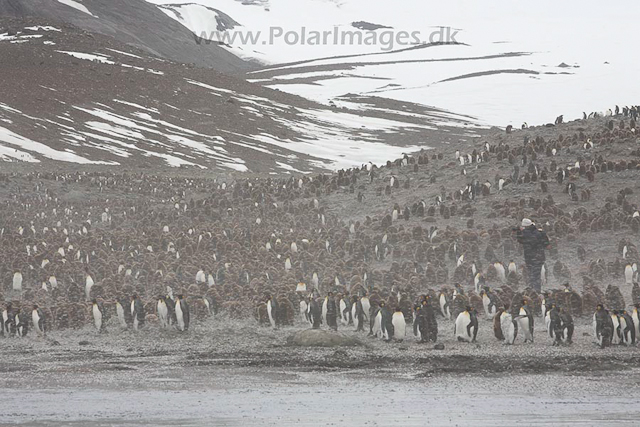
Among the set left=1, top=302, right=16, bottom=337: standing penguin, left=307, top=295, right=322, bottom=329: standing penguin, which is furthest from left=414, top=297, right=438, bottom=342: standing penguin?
left=1, top=302, right=16, bottom=337: standing penguin

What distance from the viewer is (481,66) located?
133 m

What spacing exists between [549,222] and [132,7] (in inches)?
5557

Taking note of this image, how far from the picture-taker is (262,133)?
72.1 meters

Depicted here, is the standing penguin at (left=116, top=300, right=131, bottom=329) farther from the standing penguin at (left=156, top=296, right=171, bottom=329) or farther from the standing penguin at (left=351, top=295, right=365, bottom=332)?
the standing penguin at (left=351, top=295, right=365, bottom=332)

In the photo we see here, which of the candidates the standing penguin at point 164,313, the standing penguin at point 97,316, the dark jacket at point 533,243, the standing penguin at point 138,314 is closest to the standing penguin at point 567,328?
the dark jacket at point 533,243

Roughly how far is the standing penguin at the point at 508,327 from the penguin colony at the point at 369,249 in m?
0.02

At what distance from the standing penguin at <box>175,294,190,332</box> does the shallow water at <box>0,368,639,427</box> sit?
3263 mm

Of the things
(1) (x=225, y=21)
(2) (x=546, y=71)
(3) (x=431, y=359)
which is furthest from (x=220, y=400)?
(1) (x=225, y=21)

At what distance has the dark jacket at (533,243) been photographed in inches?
728

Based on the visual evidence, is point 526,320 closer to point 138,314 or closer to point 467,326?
point 467,326

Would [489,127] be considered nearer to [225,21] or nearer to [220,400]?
[220,400]

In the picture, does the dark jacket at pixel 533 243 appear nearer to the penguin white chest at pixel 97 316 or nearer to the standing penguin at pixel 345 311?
the standing penguin at pixel 345 311

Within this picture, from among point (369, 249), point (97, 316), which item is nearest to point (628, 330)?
point (97, 316)

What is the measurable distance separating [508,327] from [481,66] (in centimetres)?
12222
